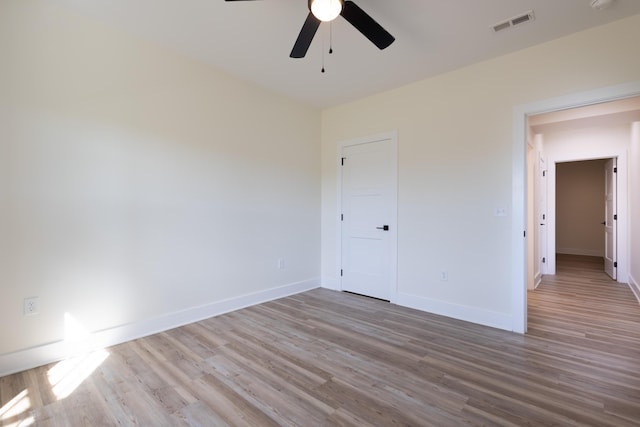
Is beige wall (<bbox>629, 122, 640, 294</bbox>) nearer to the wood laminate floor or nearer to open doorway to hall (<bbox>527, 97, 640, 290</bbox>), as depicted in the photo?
open doorway to hall (<bbox>527, 97, 640, 290</bbox>)

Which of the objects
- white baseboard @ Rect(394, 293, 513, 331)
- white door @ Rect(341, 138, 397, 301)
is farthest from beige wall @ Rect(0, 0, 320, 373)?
white baseboard @ Rect(394, 293, 513, 331)

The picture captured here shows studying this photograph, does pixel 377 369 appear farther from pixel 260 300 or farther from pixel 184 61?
pixel 184 61

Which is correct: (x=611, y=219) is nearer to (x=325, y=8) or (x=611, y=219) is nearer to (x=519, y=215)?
(x=519, y=215)

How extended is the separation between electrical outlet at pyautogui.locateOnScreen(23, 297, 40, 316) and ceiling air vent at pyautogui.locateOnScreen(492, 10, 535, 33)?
4.47m

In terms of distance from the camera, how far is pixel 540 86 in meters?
2.84

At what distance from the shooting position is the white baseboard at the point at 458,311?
3027 millimetres

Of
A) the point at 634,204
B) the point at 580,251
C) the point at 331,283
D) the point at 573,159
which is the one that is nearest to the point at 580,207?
the point at 580,251

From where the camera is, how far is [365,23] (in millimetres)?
1967

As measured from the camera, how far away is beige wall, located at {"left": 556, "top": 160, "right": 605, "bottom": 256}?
7.44 metres

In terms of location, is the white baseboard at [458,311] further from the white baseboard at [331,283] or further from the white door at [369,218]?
the white baseboard at [331,283]

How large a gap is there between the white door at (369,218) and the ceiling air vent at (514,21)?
1619 millimetres

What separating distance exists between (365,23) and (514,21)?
149 cm

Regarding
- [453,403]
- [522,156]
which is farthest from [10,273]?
[522,156]

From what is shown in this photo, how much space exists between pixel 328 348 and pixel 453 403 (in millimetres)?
1080
